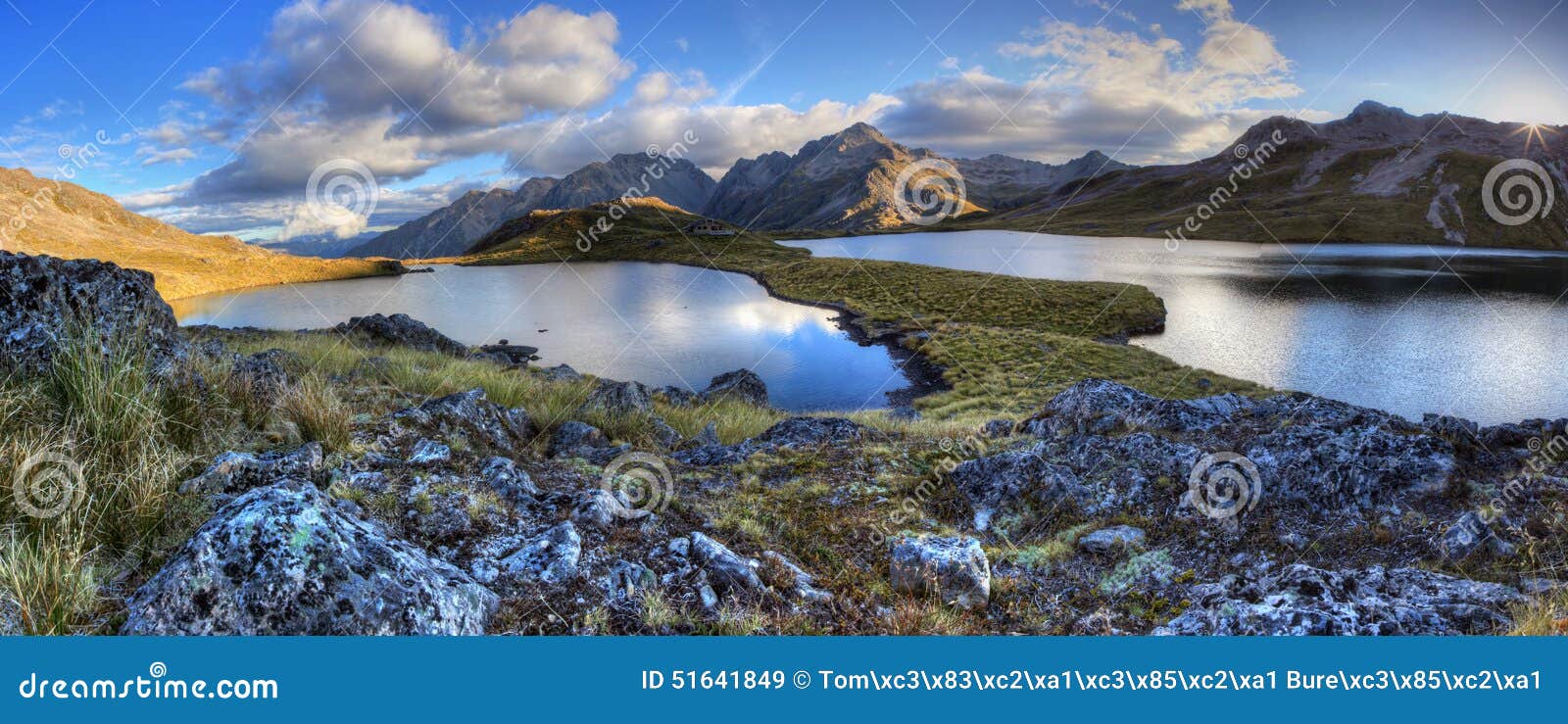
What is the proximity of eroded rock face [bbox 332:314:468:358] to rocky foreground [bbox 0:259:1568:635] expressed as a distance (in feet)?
48.9

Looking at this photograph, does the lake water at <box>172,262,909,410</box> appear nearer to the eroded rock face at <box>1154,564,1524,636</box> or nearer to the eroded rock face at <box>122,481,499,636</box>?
the eroded rock face at <box>1154,564,1524,636</box>

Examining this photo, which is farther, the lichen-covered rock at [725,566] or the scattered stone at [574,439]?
the scattered stone at [574,439]

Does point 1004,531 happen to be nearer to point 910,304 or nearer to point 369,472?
point 369,472

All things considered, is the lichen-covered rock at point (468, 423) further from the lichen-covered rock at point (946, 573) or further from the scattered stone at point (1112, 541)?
the scattered stone at point (1112, 541)

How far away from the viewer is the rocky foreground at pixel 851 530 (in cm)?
356

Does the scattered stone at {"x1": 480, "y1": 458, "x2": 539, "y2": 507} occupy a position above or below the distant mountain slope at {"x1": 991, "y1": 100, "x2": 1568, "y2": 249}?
below

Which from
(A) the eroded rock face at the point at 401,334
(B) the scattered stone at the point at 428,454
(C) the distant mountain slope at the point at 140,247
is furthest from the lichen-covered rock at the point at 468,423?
(C) the distant mountain slope at the point at 140,247

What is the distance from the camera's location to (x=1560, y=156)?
15588cm

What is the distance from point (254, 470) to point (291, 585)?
7.82 ft

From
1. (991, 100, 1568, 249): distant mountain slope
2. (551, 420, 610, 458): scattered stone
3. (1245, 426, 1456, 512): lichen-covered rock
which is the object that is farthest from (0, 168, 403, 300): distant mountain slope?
(991, 100, 1568, 249): distant mountain slope

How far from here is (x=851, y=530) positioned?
666cm

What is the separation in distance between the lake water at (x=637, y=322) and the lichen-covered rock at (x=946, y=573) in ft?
73.4

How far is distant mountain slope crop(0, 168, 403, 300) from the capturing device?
3319 inches

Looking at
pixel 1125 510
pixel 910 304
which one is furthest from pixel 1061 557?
pixel 910 304
